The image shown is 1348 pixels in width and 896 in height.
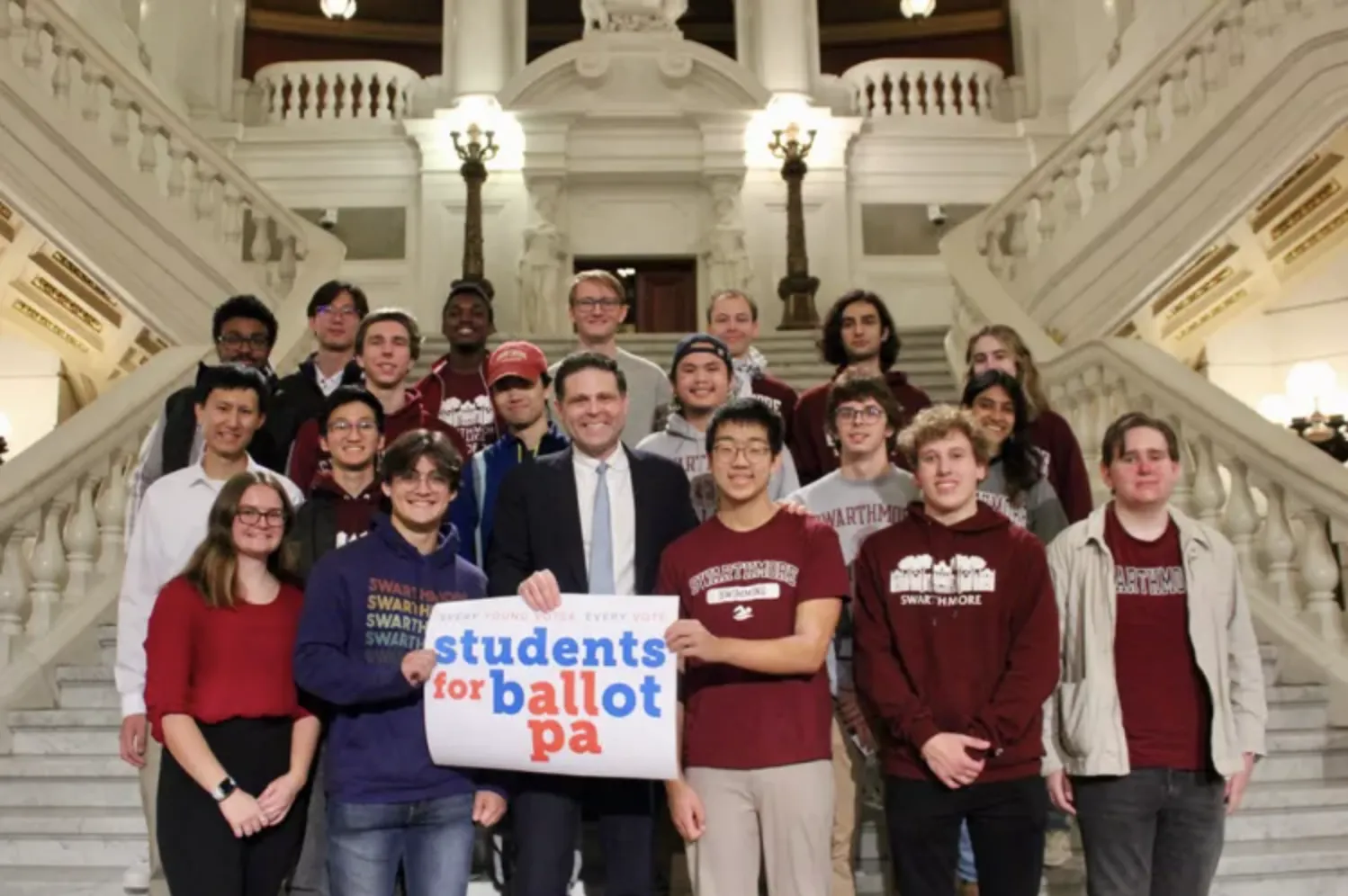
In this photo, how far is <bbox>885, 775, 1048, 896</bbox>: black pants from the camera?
9.66 ft

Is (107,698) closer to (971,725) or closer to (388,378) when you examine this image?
(388,378)

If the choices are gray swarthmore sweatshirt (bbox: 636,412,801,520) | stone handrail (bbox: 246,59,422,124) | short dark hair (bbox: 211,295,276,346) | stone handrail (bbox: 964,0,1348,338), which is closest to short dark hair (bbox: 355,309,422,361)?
short dark hair (bbox: 211,295,276,346)

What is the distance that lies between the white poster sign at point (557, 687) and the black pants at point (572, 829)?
12 cm

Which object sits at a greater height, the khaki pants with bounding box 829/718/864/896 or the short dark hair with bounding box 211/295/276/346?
the short dark hair with bounding box 211/295/276/346

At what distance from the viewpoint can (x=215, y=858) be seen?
294 cm

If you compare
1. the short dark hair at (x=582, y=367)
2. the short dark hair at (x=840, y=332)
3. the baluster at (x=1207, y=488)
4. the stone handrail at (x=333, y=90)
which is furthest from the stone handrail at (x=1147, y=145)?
the stone handrail at (x=333, y=90)

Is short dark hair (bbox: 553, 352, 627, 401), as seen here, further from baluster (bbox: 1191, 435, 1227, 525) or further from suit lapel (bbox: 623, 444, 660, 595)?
baluster (bbox: 1191, 435, 1227, 525)

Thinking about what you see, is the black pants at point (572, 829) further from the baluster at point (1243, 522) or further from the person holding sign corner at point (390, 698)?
the baluster at point (1243, 522)

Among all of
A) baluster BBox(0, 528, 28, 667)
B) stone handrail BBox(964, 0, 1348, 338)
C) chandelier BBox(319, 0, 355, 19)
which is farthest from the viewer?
chandelier BBox(319, 0, 355, 19)

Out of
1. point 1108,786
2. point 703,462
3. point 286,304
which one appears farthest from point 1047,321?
point 1108,786

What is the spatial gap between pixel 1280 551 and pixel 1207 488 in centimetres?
39

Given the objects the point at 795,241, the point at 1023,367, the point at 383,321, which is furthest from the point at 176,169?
the point at 1023,367

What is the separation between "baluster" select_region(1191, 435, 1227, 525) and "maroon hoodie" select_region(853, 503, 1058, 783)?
279cm

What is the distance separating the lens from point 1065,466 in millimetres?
4223
